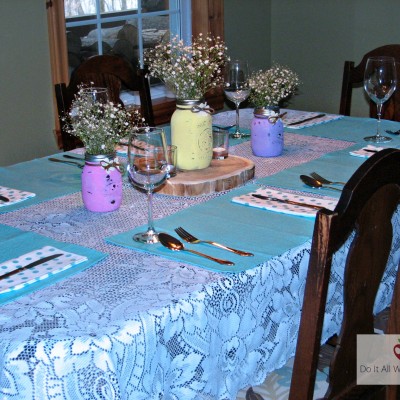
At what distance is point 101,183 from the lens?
1.64 metres

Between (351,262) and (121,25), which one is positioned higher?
(121,25)

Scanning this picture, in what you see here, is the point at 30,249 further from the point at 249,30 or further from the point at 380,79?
the point at 249,30

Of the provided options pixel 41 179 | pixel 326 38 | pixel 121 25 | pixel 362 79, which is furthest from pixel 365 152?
pixel 326 38

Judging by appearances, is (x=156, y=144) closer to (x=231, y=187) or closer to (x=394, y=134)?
(x=231, y=187)

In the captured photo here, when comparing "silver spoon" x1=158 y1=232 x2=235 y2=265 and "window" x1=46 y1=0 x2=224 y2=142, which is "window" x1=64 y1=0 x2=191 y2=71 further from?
"silver spoon" x1=158 y1=232 x2=235 y2=265

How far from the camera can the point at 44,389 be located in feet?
3.41

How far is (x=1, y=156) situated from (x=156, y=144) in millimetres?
1464

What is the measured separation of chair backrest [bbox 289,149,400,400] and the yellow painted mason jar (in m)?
0.76

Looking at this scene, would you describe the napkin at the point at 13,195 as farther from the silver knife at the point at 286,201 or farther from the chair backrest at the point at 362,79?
the chair backrest at the point at 362,79

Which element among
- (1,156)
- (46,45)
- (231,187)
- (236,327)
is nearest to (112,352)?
(236,327)

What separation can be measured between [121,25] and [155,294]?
2278 millimetres

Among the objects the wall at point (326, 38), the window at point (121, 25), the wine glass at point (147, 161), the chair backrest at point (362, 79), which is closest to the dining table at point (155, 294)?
the wine glass at point (147, 161)

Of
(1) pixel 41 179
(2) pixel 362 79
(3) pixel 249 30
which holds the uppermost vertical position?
(3) pixel 249 30

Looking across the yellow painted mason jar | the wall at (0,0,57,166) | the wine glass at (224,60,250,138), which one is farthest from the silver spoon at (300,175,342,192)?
the wall at (0,0,57,166)
